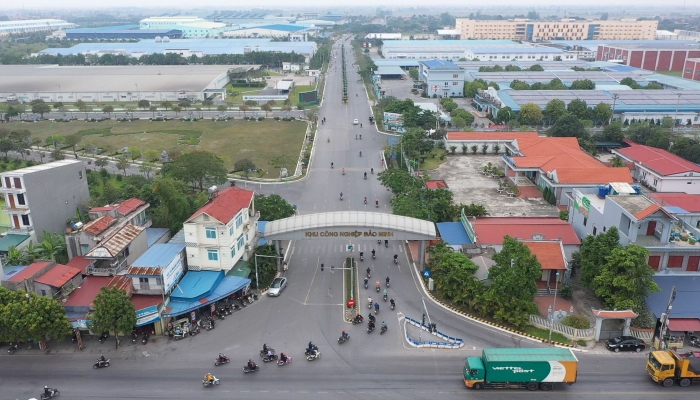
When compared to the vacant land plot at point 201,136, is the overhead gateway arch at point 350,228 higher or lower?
higher

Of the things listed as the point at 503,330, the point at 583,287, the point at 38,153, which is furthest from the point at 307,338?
the point at 38,153

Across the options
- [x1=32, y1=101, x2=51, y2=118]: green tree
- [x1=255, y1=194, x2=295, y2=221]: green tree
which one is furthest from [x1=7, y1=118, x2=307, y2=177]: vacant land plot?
[x1=255, y1=194, x2=295, y2=221]: green tree

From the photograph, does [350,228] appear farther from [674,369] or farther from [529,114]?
[529,114]

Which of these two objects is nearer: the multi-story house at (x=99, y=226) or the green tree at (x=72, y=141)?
the multi-story house at (x=99, y=226)

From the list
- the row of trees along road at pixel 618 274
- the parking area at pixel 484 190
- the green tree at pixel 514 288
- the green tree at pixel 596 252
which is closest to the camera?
the row of trees along road at pixel 618 274

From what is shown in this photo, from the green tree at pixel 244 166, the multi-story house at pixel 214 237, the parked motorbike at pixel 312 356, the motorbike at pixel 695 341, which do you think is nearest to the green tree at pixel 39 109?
the green tree at pixel 244 166

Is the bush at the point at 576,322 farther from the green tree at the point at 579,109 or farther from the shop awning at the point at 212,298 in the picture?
the green tree at the point at 579,109
